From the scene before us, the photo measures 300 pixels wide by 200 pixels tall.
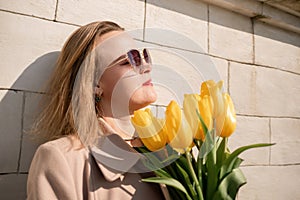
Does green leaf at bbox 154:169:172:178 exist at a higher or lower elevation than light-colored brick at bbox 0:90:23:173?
lower

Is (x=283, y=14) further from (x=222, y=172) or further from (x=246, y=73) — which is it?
(x=222, y=172)

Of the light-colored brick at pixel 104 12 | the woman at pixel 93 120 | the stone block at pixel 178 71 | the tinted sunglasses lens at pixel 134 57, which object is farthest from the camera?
the stone block at pixel 178 71

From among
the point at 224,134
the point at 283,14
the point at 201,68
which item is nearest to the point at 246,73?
the point at 201,68

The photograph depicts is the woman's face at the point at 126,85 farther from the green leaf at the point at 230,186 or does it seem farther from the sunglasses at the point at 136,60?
the green leaf at the point at 230,186

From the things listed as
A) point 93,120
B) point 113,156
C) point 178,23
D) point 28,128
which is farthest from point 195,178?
point 178,23

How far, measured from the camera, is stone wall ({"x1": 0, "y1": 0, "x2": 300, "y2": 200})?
3.43 feet

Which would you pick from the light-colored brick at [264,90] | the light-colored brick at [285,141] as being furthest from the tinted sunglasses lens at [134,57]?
the light-colored brick at [285,141]

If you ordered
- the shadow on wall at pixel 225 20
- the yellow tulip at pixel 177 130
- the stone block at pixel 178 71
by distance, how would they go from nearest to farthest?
1. the yellow tulip at pixel 177 130
2. the stone block at pixel 178 71
3. the shadow on wall at pixel 225 20

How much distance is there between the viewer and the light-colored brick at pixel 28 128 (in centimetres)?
105

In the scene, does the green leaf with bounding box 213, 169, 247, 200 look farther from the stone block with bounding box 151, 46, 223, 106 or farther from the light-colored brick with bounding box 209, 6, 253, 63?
the light-colored brick with bounding box 209, 6, 253, 63

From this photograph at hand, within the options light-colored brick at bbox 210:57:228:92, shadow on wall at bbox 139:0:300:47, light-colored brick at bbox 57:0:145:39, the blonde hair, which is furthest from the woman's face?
light-colored brick at bbox 210:57:228:92

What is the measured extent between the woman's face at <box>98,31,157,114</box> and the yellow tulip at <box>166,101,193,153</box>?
0.26 metres

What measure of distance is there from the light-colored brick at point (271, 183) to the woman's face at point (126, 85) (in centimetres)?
89

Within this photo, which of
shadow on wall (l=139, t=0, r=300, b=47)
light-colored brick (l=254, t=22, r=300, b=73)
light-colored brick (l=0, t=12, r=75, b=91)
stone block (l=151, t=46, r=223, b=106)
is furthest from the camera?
light-colored brick (l=254, t=22, r=300, b=73)
